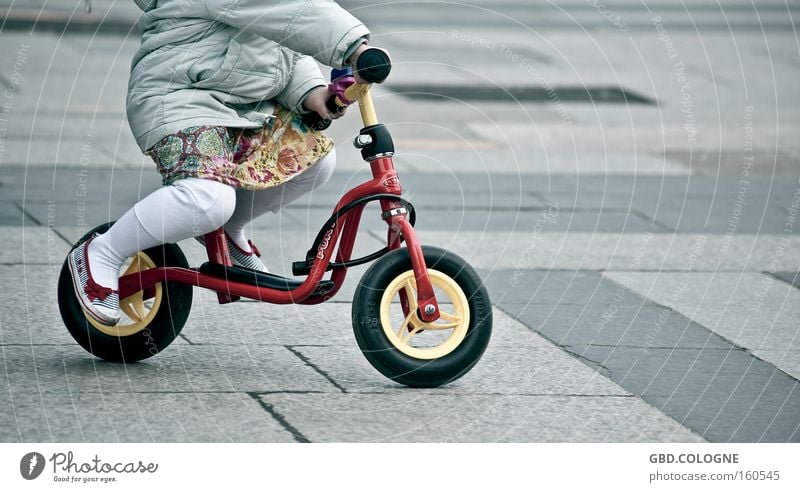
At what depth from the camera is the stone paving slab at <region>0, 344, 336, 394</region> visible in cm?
418

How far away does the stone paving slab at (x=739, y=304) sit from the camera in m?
5.16

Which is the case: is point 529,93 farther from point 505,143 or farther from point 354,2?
point 354,2

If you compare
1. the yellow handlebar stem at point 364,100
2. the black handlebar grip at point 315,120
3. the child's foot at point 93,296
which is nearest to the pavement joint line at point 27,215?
the child's foot at point 93,296

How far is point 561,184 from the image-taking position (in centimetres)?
832

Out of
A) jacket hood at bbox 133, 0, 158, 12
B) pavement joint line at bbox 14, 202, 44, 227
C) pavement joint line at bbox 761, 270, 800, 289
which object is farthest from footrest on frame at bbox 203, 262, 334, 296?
pavement joint line at bbox 761, 270, 800, 289

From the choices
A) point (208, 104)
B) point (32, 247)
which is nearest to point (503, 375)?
point (208, 104)

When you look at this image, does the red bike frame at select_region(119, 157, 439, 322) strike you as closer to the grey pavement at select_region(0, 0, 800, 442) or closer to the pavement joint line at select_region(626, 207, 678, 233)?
the grey pavement at select_region(0, 0, 800, 442)

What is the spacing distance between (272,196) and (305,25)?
79 cm

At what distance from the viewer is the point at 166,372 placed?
4355 mm

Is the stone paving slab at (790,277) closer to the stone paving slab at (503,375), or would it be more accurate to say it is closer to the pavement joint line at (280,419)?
the stone paving slab at (503,375)

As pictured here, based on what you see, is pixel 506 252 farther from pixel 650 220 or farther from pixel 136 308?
pixel 136 308

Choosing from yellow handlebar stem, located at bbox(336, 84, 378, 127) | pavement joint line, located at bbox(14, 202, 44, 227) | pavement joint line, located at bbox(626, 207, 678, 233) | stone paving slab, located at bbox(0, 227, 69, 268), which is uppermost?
yellow handlebar stem, located at bbox(336, 84, 378, 127)

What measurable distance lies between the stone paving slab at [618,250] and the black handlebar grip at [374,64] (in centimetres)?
243

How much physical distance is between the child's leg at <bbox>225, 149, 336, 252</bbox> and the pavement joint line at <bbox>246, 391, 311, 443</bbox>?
69cm
